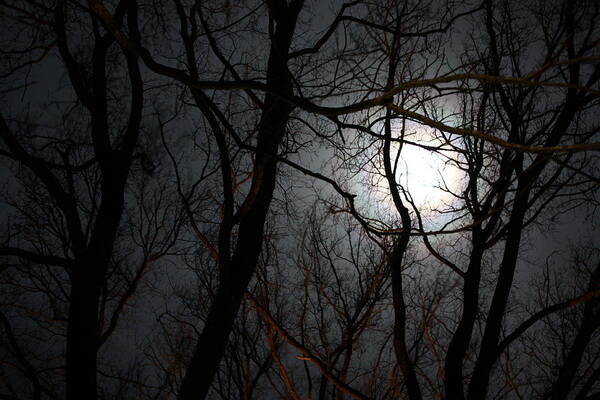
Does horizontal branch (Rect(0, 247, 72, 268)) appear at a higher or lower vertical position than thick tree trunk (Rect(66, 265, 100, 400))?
higher

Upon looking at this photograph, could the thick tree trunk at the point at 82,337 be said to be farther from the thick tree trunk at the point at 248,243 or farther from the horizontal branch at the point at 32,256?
the thick tree trunk at the point at 248,243

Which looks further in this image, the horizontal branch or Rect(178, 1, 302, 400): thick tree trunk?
the horizontal branch

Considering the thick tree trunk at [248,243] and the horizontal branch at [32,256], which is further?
the horizontal branch at [32,256]

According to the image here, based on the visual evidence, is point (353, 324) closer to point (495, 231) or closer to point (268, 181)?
point (495, 231)

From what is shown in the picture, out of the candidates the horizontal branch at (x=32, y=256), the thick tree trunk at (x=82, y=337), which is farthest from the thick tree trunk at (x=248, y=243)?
the horizontal branch at (x=32, y=256)

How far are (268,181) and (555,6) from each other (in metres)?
4.15

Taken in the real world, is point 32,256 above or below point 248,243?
below

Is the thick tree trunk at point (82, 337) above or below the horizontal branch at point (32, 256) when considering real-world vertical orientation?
below

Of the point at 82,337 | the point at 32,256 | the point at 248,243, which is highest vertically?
the point at 248,243

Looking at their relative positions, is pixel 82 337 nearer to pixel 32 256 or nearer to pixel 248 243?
pixel 32 256

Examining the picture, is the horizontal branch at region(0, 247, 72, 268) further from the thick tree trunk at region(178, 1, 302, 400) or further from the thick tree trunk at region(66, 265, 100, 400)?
the thick tree trunk at region(178, 1, 302, 400)

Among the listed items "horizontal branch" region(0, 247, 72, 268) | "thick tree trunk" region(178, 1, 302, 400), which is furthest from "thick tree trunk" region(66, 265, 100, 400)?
"thick tree trunk" region(178, 1, 302, 400)

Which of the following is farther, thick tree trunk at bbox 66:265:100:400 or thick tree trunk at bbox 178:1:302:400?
thick tree trunk at bbox 66:265:100:400

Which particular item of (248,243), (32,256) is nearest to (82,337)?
(32,256)
